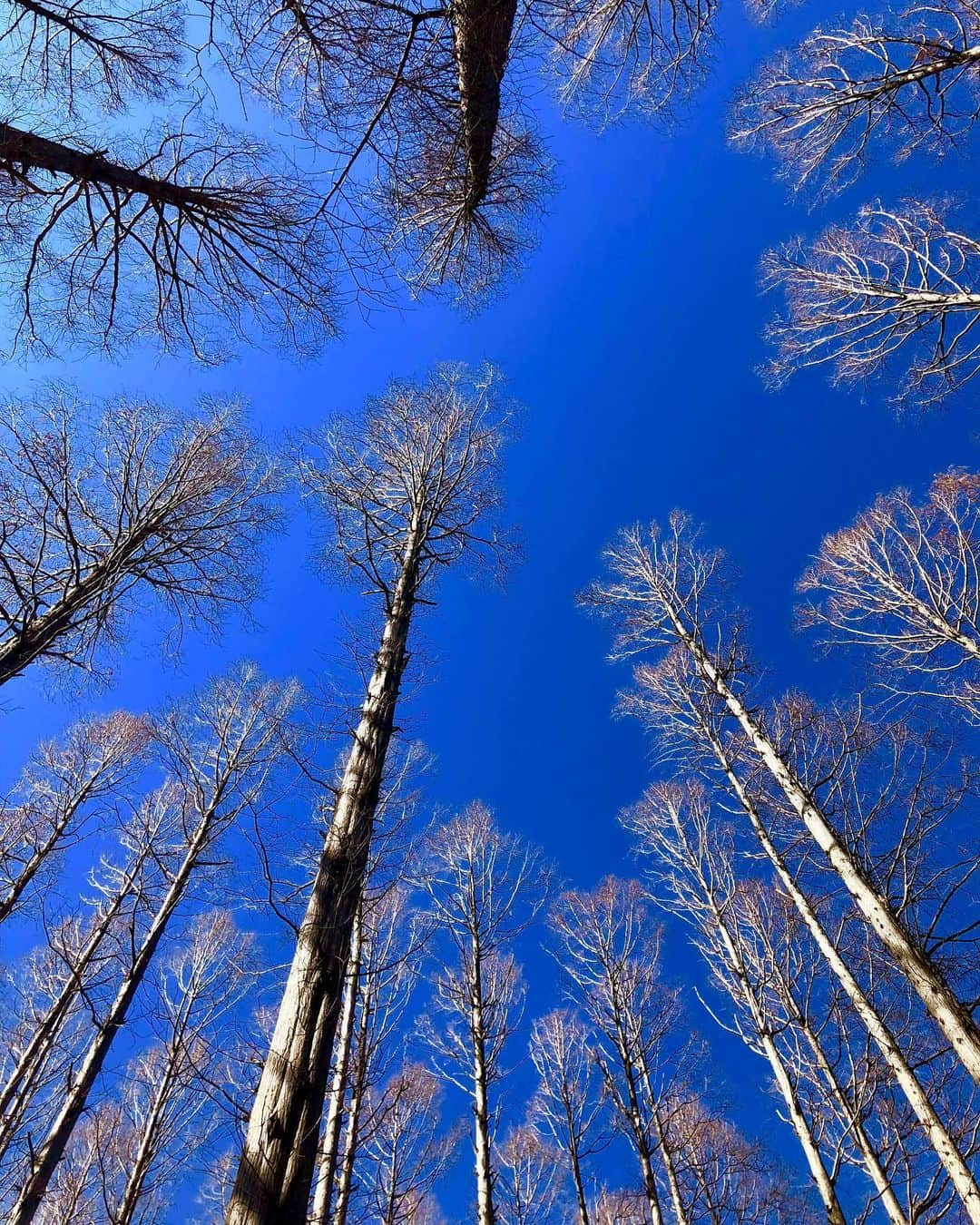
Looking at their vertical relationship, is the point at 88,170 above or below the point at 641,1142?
above

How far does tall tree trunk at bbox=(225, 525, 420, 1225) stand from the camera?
212 cm

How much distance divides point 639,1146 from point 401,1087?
20.4 feet

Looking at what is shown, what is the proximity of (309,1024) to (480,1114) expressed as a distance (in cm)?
599

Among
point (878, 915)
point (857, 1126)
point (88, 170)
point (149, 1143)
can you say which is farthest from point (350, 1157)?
point (88, 170)

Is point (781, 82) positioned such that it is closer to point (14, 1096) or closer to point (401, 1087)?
point (401, 1087)

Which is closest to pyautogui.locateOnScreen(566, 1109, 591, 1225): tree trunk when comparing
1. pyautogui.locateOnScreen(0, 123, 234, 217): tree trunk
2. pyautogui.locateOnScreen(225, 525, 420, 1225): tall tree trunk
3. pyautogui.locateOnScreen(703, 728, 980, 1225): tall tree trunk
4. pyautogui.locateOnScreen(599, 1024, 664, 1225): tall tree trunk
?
pyautogui.locateOnScreen(599, 1024, 664, 1225): tall tree trunk

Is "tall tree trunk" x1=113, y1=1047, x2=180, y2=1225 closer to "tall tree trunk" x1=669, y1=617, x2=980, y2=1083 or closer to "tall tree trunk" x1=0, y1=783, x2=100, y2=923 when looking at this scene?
"tall tree trunk" x1=0, y1=783, x2=100, y2=923

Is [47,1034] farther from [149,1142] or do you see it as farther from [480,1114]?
[480,1114]

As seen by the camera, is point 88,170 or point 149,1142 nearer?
point 88,170

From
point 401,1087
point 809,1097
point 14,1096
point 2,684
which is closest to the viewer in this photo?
point 401,1087

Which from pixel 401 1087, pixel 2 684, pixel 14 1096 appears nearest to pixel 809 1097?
pixel 401 1087

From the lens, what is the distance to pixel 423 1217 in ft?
47.0

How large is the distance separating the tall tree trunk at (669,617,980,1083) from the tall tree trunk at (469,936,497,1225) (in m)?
4.79

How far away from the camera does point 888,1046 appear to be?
494 centimetres
